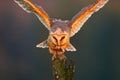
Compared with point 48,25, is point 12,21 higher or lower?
higher

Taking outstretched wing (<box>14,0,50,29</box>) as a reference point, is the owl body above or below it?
below

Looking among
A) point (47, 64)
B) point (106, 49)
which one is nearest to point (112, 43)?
point (106, 49)

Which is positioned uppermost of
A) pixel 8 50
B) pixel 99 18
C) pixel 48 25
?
pixel 99 18

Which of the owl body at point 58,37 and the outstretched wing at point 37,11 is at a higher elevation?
the outstretched wing at point 37,11

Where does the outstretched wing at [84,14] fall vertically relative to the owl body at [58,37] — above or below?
above

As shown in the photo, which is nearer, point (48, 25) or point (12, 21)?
point (48, 25)

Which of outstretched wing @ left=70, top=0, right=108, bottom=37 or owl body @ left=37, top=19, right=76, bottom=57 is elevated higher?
outstretched wing @ left=70, top=0, right=108, bottom=37

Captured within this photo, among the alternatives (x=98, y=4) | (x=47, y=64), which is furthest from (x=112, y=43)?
(x=98, y=4)

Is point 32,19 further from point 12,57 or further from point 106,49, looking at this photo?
point 106,49
